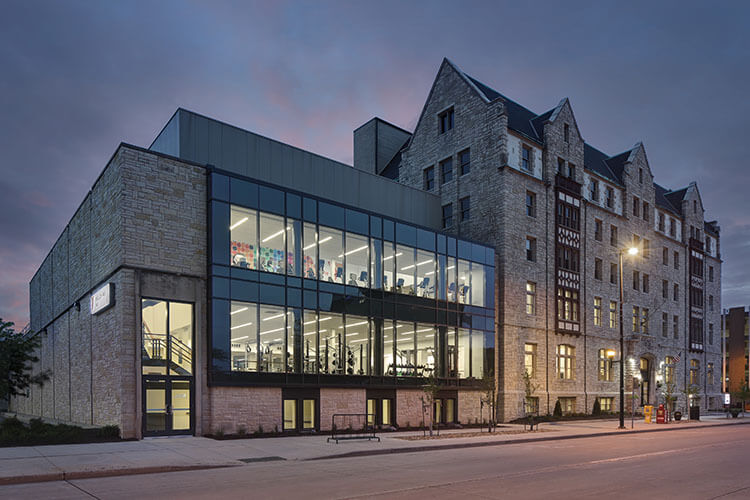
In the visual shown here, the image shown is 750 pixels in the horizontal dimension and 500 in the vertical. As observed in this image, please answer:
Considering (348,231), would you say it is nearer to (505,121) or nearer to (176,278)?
(176,278)

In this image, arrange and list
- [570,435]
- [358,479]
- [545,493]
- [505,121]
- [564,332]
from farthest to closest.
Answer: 1. [564,332]
2. [505,121]
3. [570,435]
4. [358,479]
5. [545,493]

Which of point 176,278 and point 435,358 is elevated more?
point 176,278

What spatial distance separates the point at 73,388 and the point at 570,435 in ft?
78.2

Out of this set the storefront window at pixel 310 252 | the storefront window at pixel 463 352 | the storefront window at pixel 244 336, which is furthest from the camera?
the storefront window at pixel 463 352

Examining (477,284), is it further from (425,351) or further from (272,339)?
(272,339)

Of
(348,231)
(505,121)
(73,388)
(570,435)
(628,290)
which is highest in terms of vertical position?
(505,121)

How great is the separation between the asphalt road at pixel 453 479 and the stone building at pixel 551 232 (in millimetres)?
18438

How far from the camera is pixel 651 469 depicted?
15484mm

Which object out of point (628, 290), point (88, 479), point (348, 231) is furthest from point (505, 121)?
point (88, 479)

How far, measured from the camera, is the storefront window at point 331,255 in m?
27.6

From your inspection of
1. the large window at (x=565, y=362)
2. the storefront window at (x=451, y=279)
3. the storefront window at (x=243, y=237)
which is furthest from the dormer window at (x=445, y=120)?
the storefront window at (x=243, y=237)

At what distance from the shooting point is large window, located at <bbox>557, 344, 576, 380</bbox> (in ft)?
131

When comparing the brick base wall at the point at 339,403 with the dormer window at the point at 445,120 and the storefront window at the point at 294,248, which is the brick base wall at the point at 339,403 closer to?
the storefront window at the point at 294,248

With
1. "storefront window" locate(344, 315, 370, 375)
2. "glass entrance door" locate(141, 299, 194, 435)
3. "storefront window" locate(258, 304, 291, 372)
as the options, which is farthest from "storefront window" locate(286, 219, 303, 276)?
"glass entrance door" locate(141, 299, 194, 435)
